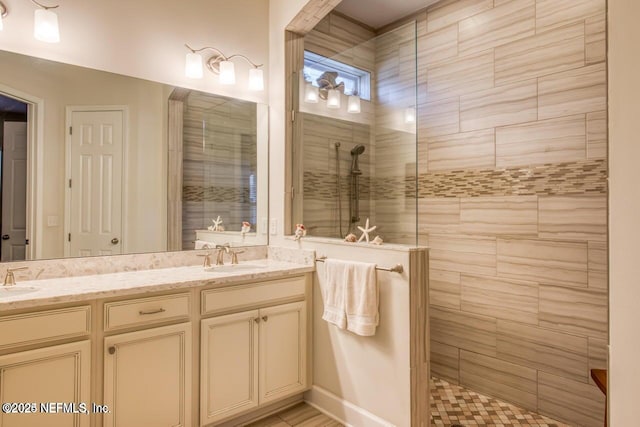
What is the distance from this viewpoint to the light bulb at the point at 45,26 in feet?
6.40

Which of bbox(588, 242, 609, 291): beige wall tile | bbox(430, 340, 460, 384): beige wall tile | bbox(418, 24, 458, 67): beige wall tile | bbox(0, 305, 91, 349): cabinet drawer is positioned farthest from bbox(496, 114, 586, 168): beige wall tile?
bbox(0, 305, 91, 349): cabinet drawer

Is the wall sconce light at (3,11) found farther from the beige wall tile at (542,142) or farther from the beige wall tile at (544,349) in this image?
the beige wall tile at (544,349)

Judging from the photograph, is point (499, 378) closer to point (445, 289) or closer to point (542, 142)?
point (445, 289)

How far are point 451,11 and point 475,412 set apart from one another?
9.65 feet

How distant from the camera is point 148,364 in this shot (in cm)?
183

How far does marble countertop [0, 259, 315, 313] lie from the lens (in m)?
1.56

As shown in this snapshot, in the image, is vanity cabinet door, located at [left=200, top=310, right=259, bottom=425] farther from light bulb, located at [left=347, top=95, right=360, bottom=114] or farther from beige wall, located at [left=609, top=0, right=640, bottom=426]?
beige wall, located at [left=609, top=0, right=640, bottom=426]

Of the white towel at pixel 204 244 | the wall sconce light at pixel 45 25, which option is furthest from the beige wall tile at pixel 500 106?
the wall sconce light at pixel 45 25

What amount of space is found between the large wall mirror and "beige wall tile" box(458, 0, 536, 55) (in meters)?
1.71

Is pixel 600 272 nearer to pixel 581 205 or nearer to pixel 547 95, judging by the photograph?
pixel 581 205

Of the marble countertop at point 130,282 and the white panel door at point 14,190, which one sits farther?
the white panel door at point 14,190

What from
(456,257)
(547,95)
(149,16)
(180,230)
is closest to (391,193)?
(456,257)

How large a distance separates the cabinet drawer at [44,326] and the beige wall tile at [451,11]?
310 cm

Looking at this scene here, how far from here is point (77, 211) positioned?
83.4 inches
